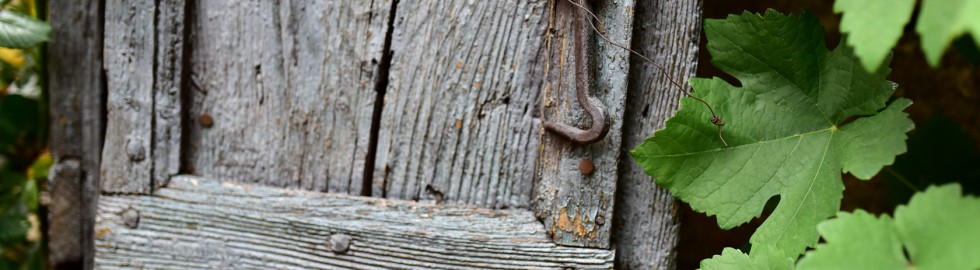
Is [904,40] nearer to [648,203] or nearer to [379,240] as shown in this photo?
[648,203]

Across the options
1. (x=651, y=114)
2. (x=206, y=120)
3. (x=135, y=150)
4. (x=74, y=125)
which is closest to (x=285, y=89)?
(x=206, y=120)

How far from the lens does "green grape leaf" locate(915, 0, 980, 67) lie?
0.47 m

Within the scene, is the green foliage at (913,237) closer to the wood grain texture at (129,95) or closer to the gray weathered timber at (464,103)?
the gray weathered timber at (464,103)

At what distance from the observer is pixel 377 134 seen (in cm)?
100

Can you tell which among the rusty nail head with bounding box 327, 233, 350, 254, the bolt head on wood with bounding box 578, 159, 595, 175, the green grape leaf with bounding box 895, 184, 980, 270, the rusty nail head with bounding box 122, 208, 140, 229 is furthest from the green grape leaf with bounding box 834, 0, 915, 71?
the rusty nail head with bounding box 122, 208, 140, 229

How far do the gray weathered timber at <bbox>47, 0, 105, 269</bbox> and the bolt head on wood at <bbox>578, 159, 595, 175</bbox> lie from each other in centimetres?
80

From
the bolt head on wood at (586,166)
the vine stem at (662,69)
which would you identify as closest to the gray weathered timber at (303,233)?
the bolt head on wood at (586,166)

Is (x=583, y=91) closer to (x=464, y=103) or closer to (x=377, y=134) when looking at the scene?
(x=464, y=103)

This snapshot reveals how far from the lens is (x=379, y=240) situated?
980 mm

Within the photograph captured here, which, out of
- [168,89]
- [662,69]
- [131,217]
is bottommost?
[131,217]

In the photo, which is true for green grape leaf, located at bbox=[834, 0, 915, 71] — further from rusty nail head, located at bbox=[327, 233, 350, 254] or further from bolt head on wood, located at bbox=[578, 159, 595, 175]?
rusty nail head, located at bbox=[327, 233, 350, 254]

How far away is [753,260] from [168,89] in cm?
87

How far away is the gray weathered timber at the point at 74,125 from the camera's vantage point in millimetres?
1088

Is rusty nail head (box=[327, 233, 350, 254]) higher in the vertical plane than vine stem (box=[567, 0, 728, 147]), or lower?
lower
